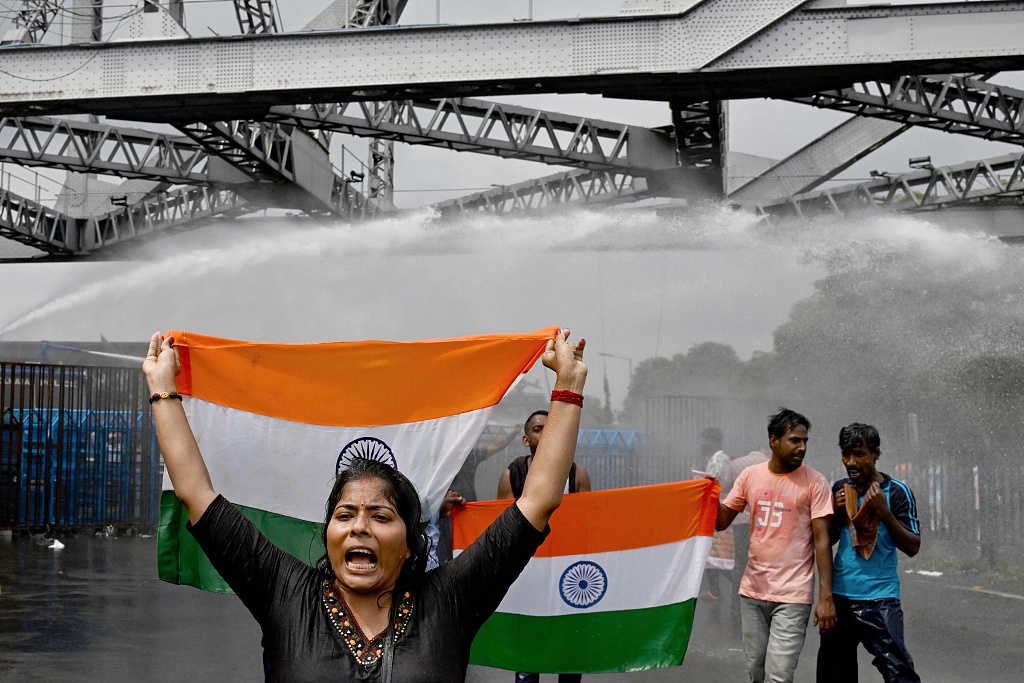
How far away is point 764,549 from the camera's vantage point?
18.9 feet

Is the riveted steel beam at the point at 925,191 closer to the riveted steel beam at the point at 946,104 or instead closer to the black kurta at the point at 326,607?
A: the riveted steel beam at the point at 946,104

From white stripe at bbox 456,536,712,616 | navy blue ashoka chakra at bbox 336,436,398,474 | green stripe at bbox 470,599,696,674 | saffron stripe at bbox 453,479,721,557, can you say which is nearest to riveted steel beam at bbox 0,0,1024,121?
saffron stripe at bbox 453,479,721,557

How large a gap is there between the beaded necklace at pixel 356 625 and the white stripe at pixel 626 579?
310 centimetres

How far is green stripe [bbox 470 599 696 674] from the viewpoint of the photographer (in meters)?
5.44

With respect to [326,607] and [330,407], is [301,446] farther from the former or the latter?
[326,607]

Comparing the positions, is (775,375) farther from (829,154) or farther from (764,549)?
(764,549)

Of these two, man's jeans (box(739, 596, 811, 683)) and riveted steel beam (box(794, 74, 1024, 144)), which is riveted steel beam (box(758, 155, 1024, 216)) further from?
man's jeans (box(739, 596, 811, 683))

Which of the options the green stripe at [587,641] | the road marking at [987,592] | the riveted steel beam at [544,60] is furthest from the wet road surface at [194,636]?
the riveted steel beam at [544,60]

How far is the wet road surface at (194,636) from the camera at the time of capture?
7.60m

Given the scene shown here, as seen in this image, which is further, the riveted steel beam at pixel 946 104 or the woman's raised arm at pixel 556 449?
the riveted steel beam at pixel 946 104

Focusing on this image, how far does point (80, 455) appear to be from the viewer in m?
17.9

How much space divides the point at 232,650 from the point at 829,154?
52.0 ft

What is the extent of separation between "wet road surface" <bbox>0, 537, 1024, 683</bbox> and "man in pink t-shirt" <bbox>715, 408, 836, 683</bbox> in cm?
187

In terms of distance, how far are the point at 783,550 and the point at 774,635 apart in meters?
0.44
